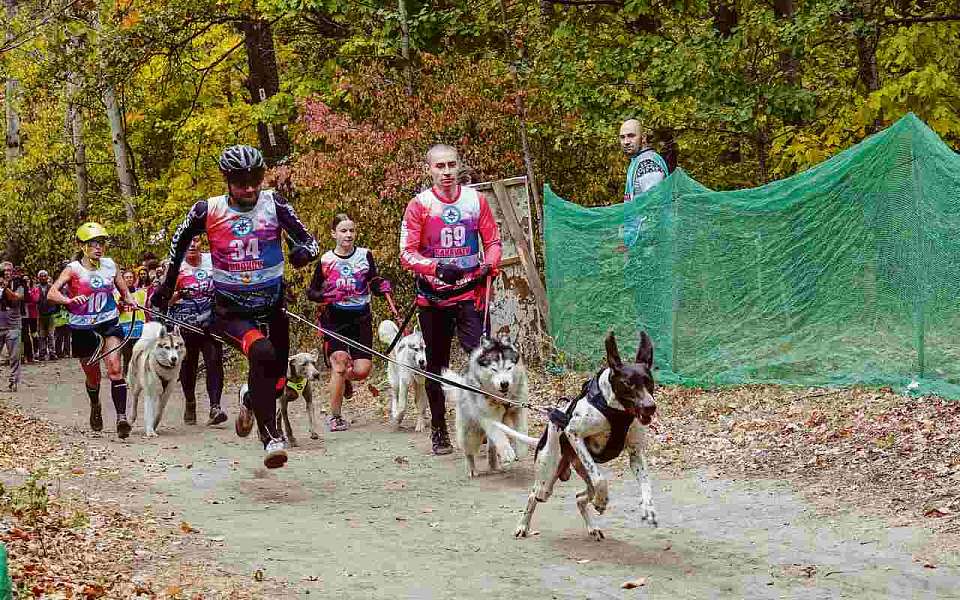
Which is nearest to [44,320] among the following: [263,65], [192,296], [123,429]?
[263,65]

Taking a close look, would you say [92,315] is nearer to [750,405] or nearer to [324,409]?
[324,409]

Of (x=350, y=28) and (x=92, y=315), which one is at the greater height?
(x=350, y=28)

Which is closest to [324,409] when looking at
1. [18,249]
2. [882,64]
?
[882,64]

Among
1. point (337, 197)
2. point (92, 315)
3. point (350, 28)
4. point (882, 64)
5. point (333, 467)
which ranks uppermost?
point (350, 28)

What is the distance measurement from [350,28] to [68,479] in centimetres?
1330

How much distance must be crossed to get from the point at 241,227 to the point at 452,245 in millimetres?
1897

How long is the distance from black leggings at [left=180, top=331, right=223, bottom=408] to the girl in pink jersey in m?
1.41

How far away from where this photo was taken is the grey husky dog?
8102 mm

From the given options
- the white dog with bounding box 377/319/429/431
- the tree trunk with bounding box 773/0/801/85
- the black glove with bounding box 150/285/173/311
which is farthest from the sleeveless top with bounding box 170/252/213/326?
the tree trunk with bounding box 773/0/801/85

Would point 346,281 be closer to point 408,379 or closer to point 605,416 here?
point 408,379

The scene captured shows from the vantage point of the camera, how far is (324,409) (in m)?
14.4

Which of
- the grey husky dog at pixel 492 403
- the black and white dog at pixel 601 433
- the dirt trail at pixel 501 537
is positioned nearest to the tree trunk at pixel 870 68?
the grey husky dog at pixel 492 403

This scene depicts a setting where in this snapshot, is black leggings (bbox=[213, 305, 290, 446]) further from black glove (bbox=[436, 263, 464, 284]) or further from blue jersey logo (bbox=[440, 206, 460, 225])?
blue jersey logo (bbox=[440, 206, 460, 225])

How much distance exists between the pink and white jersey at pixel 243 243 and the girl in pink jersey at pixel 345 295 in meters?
3.67
